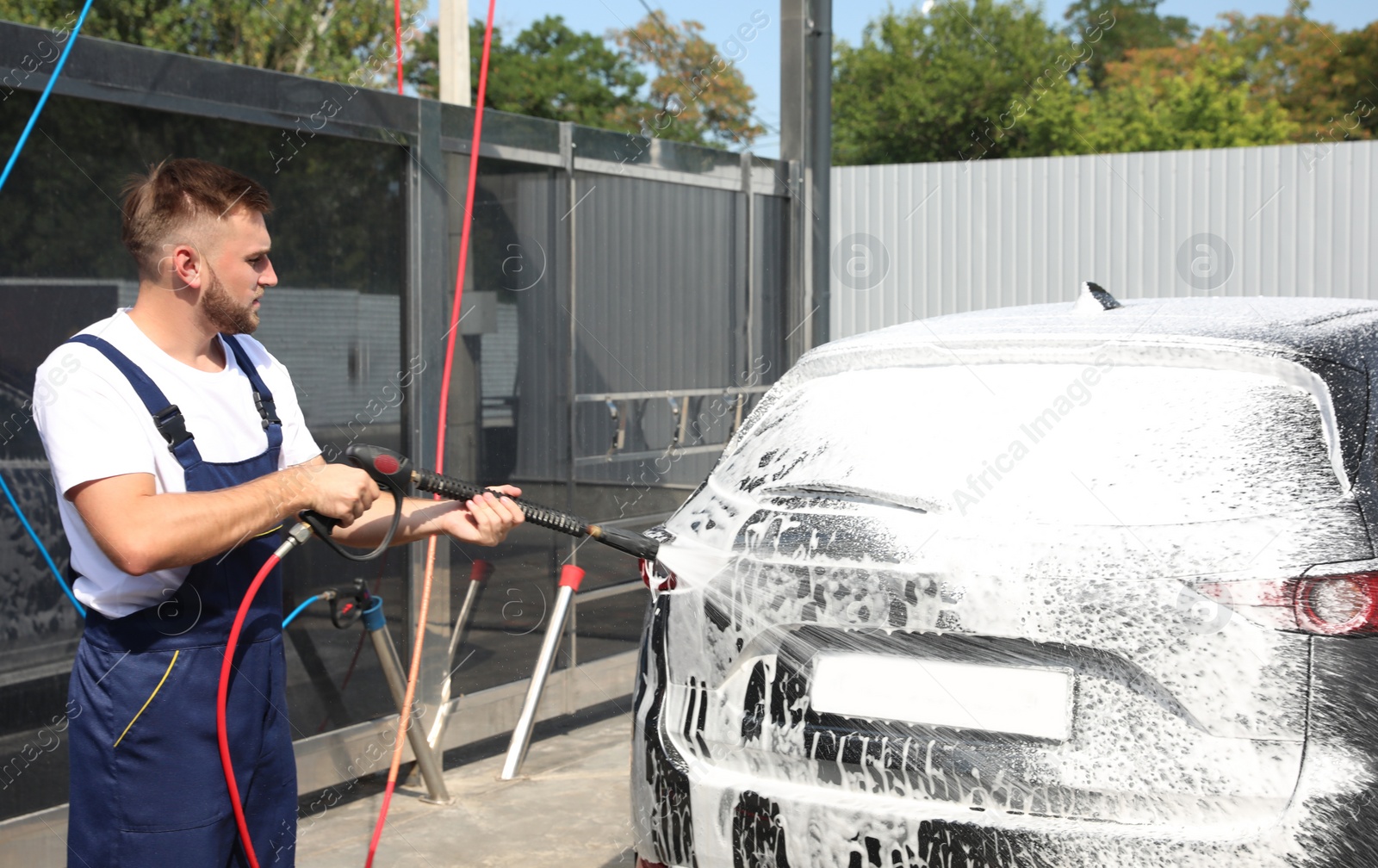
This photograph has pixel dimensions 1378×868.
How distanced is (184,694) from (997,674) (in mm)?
1507

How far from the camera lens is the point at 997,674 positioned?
2.51 m

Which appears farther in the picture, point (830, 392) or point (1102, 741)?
point (830, 392)

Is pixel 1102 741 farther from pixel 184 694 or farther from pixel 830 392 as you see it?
pixel 184 694

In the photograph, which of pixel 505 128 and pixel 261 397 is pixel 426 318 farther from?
pixel 261 397

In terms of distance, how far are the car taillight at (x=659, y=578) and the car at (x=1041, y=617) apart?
0.02m

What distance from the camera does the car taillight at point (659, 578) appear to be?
2963mm

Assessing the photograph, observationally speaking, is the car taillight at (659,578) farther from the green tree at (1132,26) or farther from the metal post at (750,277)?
the green tree at (1132,26)

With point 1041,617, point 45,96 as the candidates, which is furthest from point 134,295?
point 1041,617

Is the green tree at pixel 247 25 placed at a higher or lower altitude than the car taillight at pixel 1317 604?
higher

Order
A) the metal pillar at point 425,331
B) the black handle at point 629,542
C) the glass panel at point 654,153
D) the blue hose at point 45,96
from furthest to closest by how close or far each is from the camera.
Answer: the glass panel at point 654,153 < the metal pillar at point 425,331 < the blue hose at point 45,96 < the black handle at point 629,542

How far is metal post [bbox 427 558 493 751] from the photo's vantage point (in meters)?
5.51

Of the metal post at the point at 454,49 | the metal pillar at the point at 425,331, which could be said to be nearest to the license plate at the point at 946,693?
the metal pillar at the point at 425,331

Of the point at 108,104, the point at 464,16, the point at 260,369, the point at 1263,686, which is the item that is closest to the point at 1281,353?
the point at 1263,686

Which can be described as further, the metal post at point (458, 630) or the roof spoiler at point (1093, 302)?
the metal post at point (458, 630)
